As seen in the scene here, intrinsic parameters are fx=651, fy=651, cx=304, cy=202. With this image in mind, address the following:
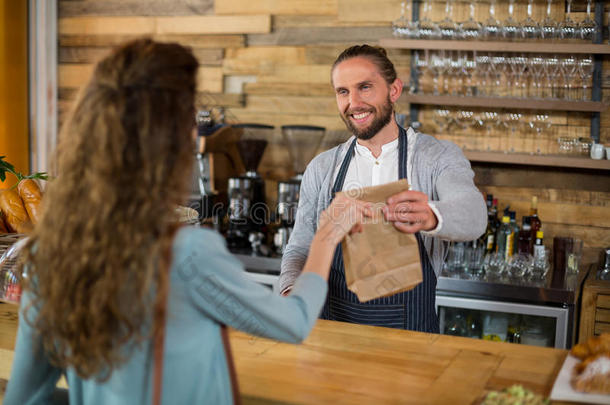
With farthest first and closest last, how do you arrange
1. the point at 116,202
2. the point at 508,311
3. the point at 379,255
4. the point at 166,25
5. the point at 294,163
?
the point at 166,25 → the point at 294,163 → the point at 508,311 → the point at 379,255 → the point at 116,202

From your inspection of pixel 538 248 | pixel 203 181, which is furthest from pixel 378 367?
pixel 203 181

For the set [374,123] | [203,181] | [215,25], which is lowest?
[203,181]

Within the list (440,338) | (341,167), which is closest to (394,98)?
(341,167)

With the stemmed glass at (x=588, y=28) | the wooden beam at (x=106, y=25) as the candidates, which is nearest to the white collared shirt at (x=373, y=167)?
the stemmed glass at (x=588, y=28)

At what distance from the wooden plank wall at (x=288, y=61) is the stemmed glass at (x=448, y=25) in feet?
0.14

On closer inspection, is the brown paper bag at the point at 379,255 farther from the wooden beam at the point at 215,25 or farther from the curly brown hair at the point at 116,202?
the wooden beam at the point at 215,25

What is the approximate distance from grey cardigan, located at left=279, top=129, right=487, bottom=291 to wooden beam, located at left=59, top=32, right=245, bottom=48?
6.23ft

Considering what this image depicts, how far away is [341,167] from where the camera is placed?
2387 mm

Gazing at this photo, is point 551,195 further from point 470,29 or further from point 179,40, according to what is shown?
point 179,40

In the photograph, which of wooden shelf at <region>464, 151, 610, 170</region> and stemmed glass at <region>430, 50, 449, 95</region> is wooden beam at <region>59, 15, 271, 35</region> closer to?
stemmed glass at <region>430, 50, 449, 95</region>

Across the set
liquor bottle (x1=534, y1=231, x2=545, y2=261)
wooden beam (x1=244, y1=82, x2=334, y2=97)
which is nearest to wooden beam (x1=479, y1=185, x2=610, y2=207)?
liquor bottle (x1=534, y1=231, x2=545, y2=261)

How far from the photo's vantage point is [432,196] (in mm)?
2209

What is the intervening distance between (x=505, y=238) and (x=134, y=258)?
2614 millimetres

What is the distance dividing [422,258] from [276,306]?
1110mm
